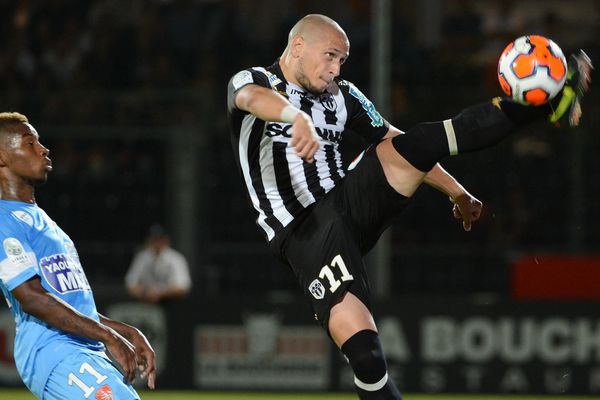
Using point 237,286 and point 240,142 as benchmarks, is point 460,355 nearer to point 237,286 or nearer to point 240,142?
point 237,286

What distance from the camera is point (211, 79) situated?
14.3 meters

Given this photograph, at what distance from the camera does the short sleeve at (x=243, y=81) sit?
5.36 metres

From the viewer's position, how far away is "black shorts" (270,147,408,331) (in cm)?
561

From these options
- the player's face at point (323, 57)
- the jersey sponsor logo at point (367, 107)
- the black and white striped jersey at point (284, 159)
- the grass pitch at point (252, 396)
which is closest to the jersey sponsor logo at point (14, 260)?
the black and white striped jersey at point (284, 159)

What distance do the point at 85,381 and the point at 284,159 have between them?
5.67ft

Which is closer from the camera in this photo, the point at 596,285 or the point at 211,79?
the point at 596,285

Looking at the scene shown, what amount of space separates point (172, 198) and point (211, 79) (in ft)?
7.37

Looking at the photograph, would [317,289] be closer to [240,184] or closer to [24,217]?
[24,217]

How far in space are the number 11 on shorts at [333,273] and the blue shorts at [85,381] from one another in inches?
49.3

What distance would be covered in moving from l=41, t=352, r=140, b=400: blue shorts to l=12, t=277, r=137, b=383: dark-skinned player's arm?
66 mm

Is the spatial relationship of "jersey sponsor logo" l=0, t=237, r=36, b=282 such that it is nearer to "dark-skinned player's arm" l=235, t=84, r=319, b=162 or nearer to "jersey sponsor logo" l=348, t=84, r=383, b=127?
"dark-skinned player's arm" l=235, t=84, r=319, b=162

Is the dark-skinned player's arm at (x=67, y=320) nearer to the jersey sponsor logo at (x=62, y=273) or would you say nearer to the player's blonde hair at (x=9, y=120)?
the jersey sponsor logo at (x=62, y=273)

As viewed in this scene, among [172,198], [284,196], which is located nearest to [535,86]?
[284,196]

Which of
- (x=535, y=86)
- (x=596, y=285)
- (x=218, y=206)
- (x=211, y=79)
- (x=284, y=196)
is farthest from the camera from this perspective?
(x=211, y=79)
